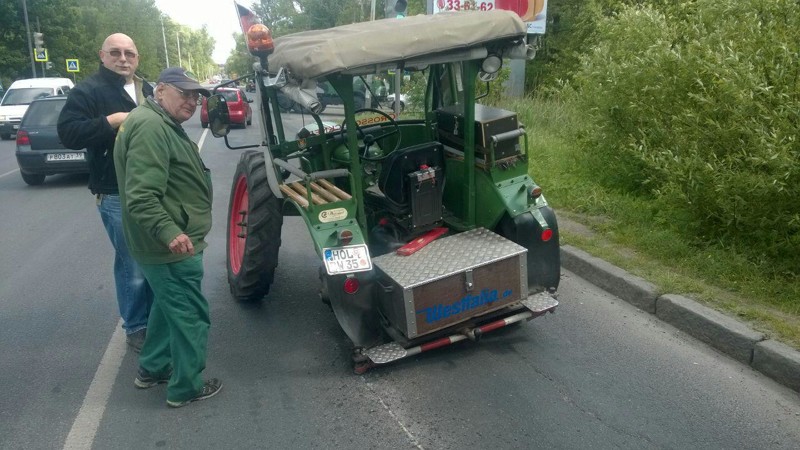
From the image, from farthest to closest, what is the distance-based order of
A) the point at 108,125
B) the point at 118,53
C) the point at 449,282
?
the point at 118,53
the point at 108,125
the point at 449,282

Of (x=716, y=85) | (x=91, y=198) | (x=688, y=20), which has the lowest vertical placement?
(x=91, y=198)

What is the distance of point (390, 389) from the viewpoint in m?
4.24

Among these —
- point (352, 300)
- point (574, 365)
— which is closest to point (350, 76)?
point (352, 300)

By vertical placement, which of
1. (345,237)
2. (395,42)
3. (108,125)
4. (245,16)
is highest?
(245,16)

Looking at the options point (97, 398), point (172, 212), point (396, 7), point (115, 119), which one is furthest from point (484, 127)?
point (396, 7)

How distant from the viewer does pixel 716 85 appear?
5.80 meters

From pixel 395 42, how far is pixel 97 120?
1.98 m

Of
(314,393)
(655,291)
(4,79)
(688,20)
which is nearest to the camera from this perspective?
(314,393)

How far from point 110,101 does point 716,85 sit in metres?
4.81

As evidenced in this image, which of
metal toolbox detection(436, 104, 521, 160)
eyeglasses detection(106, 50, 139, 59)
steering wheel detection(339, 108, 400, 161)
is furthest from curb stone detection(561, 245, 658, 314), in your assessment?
eyeglasses detection(106, 50, 139, 59)

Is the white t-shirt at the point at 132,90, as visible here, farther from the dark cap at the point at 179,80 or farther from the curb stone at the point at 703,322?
the curb stone at the point at 703,322

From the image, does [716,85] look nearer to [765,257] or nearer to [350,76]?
[765,257]

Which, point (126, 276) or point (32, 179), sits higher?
point (126, 276)

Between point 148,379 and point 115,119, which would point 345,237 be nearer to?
point 148,379
